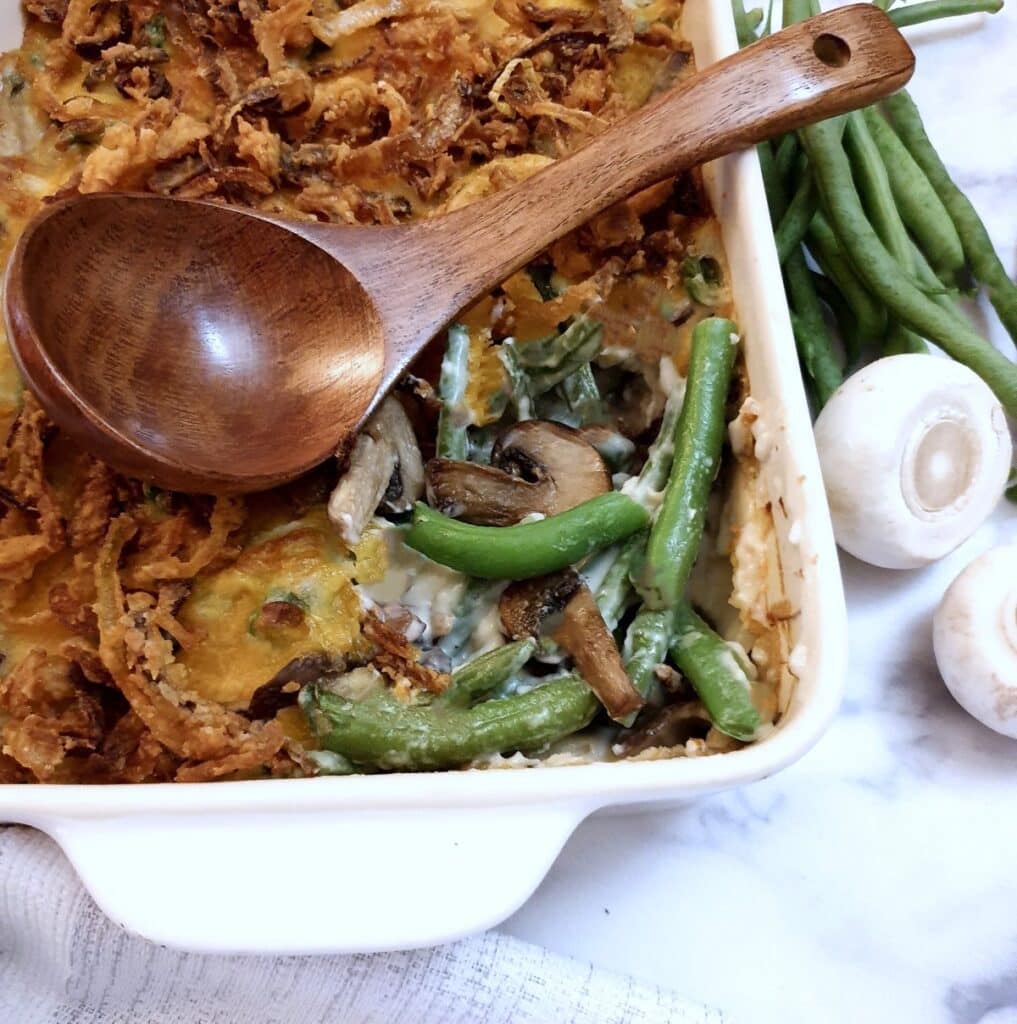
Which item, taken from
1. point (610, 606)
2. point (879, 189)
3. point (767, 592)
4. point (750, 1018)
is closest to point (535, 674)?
point (610, 606)

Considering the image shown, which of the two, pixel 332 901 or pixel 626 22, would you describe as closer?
pixel 332 901

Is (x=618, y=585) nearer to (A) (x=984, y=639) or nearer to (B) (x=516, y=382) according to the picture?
(B) (x=516, y=382)

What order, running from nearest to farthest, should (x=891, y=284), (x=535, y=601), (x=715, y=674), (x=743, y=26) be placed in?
(x=715, y=674) < (x=535, y=601) < (x=891, y=284) < (x=743, y=26)

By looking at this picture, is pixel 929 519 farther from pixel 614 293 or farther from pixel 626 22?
pixel 626 22

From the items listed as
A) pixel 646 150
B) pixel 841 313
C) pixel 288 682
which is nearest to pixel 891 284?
pixel 841 313

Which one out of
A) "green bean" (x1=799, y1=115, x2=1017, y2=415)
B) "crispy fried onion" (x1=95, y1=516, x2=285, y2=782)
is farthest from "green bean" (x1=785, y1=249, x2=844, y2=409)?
"crispy fried onion" (x1=95, y1=516, x2=285, y2=782)

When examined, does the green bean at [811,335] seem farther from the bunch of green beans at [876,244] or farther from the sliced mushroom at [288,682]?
the sliced mushroom at [288,682]
